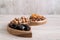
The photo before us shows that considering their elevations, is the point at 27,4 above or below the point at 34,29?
above

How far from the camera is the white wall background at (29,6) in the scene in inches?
66.1

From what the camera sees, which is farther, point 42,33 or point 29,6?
point 29,6

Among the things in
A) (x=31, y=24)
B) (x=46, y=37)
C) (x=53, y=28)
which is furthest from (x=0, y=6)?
(x=46, y=37)

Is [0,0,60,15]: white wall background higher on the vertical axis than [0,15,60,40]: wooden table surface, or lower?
higher

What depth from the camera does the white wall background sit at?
1.68m

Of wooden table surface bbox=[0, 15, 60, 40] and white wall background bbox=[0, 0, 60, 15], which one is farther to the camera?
white wall background bbox=[0, 0, 60, 15]

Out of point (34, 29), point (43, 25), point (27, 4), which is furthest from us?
point (27, 4)

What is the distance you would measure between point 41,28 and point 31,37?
0.62ft

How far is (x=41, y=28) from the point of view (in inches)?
43.3

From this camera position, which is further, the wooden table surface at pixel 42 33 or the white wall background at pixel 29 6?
the white wall background at pixel 29 6

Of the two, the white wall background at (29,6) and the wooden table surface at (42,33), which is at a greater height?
the white wall background at (29,6)

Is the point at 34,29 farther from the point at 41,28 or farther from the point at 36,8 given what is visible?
the point at 36,8

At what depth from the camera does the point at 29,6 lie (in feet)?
5.55

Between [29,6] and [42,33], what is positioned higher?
[29,6]
